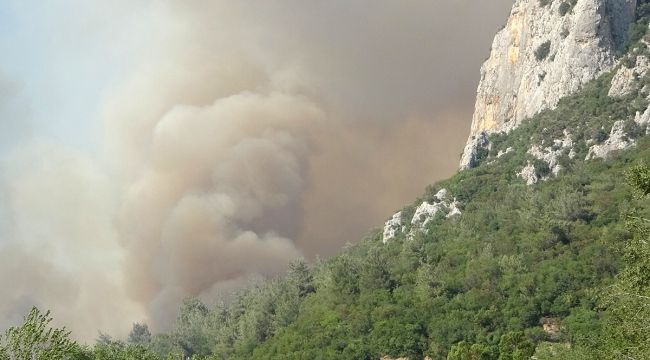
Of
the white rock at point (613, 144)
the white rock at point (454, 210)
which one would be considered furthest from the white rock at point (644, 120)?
the white rock at point (454, 210)

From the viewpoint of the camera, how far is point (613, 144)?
17562 centimetres

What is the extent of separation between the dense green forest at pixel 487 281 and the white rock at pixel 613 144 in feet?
6.12

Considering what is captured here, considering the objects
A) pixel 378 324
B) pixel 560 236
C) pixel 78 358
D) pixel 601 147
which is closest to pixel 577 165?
pixel 601 147

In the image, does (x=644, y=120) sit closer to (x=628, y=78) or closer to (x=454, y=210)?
(x=628, y=78)

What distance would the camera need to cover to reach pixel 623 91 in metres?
193

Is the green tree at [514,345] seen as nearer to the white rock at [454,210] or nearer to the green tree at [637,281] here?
the green tree at [637,281]

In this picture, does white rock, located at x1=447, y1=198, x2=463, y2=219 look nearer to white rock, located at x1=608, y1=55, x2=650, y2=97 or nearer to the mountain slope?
the mountain slope

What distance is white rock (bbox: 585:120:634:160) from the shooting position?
6826 inches

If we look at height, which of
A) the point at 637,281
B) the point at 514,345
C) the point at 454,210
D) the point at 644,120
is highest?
the point at 454,210

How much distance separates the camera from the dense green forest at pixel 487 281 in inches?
4936

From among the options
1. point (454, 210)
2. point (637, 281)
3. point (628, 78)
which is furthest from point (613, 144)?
point (637, 281)

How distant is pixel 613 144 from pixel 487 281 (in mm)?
56796

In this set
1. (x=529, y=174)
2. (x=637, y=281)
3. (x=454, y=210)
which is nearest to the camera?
(x=637, y=281)

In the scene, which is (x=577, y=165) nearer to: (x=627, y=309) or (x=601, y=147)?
(x=601, y=147)
